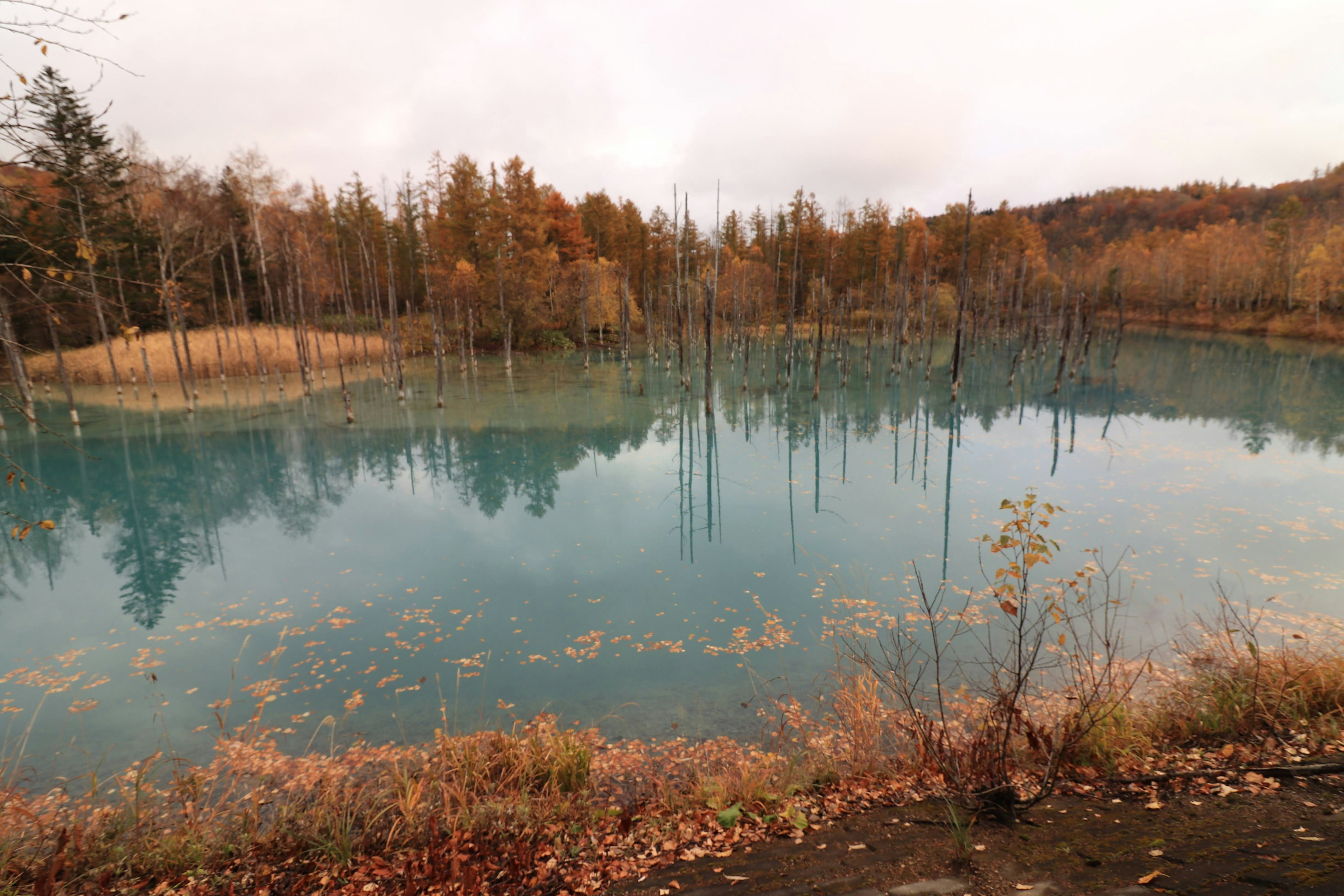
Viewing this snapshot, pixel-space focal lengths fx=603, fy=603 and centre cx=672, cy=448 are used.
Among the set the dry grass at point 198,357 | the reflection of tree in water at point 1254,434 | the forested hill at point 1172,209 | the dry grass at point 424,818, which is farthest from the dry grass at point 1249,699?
the forested hill at point 1172,209

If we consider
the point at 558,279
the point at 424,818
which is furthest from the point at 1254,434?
the point at 558,279

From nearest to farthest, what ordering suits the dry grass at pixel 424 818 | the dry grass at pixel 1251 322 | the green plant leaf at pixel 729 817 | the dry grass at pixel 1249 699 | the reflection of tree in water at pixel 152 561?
the dry grass at pixel 424 818 → the green plant leaf at pixel 729 817 → the dry grass at pixel 1249 699 → the reflection of tree in water at pixel 152 561 → the dry grass at pixel 1251 322

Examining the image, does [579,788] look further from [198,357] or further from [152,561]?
[198,357]

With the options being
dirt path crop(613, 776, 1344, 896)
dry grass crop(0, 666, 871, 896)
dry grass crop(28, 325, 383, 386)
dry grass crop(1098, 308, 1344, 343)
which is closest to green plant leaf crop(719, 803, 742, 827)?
dry grass crop(0, 666, 871, 896)

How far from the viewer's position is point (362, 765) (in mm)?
6266

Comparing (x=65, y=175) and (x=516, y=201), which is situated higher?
(x=516, y=201)

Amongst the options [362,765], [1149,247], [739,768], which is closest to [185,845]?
[362,765]

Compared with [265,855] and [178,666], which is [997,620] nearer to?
[265,855]

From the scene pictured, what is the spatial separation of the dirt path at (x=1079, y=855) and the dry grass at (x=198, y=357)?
35225 mm

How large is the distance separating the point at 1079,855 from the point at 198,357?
4189 cm

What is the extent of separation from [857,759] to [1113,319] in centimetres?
6558

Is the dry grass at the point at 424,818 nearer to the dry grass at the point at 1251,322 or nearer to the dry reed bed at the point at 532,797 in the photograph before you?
the dry reed bed at the point at 532,797

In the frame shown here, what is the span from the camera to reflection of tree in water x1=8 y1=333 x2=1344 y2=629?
13797 millimetres

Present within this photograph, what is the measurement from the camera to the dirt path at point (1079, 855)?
325 centimetres
